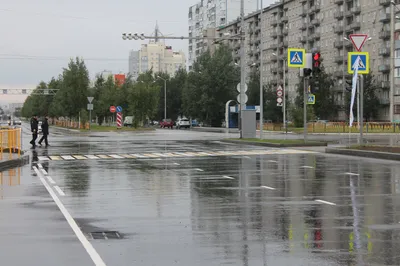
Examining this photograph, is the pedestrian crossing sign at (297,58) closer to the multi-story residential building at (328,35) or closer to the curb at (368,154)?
the curb at (368,154)

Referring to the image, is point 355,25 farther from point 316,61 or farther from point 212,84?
point 316,61

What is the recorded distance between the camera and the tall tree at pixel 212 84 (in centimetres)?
10169

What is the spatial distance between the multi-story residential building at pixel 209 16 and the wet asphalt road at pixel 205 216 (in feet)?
438

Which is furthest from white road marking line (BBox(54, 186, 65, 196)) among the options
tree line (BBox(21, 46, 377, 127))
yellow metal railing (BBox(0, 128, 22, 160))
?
tree line (BBox(21, 46, 377, 127))

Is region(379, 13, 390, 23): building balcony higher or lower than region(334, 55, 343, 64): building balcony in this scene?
higher

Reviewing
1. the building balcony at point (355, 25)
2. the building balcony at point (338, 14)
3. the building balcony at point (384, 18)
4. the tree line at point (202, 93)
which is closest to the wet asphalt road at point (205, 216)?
the tree line at point (202, 93)

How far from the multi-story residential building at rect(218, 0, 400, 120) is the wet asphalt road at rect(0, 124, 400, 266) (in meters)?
70.1

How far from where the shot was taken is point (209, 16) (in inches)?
6811

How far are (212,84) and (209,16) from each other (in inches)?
2953

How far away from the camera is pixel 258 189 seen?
593 inches

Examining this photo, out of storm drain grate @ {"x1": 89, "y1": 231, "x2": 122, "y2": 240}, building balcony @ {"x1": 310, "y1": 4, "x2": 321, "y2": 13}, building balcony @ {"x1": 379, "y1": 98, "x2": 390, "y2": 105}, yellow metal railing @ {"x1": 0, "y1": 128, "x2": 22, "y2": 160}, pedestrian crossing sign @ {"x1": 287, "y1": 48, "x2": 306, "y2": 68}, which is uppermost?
building balcony @ {"x1": 310, "y1": 4, "x2": 321, "y2": 13}

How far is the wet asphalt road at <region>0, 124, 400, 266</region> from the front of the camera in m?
7.86

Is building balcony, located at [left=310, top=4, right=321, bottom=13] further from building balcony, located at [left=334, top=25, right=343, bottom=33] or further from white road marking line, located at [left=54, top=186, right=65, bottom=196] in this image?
white road marking line, located at [left=54, top=186, right=65, bottom=196]

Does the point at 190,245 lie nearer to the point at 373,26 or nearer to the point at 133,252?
the point at 133,252
